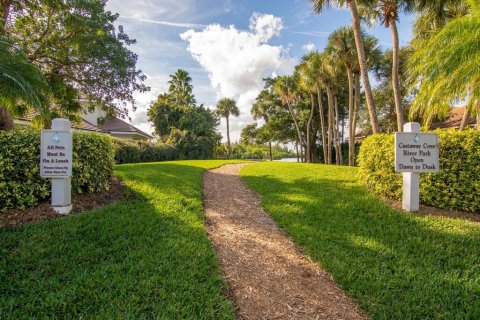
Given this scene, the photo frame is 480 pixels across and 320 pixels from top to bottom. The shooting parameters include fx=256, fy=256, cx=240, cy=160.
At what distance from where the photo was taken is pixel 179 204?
5777 mm

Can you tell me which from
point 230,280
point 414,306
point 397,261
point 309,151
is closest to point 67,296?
point 230,280

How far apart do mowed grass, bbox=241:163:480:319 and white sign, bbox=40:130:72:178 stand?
4158 millimetres

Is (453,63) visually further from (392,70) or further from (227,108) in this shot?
(227,108)

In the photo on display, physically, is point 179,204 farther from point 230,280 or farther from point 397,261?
point 397,261

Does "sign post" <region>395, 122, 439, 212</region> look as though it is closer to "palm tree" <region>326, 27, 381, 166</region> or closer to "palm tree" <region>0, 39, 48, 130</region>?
A: "palm tree" <region>0, 39, 48, 130</region>

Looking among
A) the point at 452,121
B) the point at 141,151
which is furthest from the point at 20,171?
the point at 452,121

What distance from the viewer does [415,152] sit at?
17.3ft

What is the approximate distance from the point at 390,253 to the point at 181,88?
40887mm

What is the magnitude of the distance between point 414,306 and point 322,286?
36.5 inches

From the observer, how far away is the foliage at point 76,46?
812 centimetres

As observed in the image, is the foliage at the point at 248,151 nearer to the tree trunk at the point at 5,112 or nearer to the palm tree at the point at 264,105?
the palm tree at the point at 264,105

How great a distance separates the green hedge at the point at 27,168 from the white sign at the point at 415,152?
6.58m

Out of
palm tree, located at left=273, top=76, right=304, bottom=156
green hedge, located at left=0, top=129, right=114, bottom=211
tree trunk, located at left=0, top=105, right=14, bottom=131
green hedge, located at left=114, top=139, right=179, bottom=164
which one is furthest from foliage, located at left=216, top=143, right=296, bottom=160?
green hedge, located at left=0, top=129, right=114, bottom=211

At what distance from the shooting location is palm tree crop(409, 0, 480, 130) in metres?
4.49
